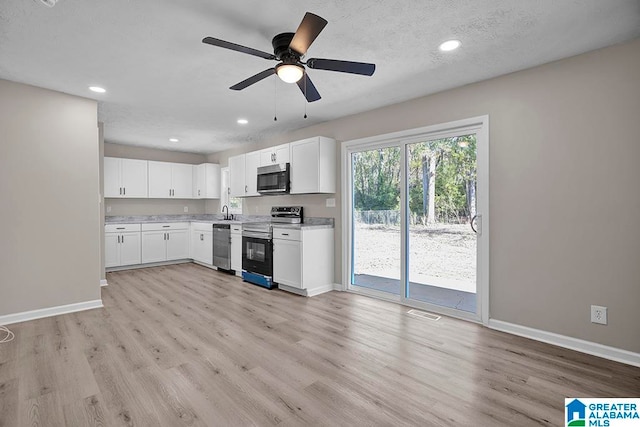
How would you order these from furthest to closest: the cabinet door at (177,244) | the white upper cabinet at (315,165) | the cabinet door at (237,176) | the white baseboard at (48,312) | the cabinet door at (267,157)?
the cabinet door at (177,244) → the cabinet door at (237,176) → the cabinet door at (267,157) → the white upper cabinet at (315,165) → the white baseboard at (48,312)

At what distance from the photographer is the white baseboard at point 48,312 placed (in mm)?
3242

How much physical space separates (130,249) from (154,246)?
427 mm

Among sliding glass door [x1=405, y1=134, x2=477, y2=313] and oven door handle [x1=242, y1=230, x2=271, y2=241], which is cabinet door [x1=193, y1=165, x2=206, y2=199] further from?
sliding glass door [x1=405, y1=134, x2=477, y2=313]

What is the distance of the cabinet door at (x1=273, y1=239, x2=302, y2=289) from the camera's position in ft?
13.8

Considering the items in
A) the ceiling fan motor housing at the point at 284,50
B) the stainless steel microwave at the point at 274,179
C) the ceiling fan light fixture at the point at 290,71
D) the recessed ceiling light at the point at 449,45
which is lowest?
the stainless steel microwave at the point at 274,179

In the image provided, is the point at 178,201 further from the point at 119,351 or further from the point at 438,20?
the point at 438,20

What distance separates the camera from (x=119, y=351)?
257 centimetres

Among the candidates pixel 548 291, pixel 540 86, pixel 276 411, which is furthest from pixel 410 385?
pixel 540 86

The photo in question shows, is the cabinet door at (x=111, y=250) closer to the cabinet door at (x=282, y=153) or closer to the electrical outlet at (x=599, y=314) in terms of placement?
the cabinet door at (x=282, y=153)

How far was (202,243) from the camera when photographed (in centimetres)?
639

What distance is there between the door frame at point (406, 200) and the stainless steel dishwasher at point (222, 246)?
2.31m

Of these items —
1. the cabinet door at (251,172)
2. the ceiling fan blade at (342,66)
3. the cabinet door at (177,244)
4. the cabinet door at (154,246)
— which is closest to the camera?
the ceiling fan blade at (342,66)

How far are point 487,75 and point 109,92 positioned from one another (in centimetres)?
402

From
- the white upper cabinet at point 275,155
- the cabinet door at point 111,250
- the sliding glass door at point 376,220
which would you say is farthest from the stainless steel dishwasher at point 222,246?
the sliding glass door at point 376,220
